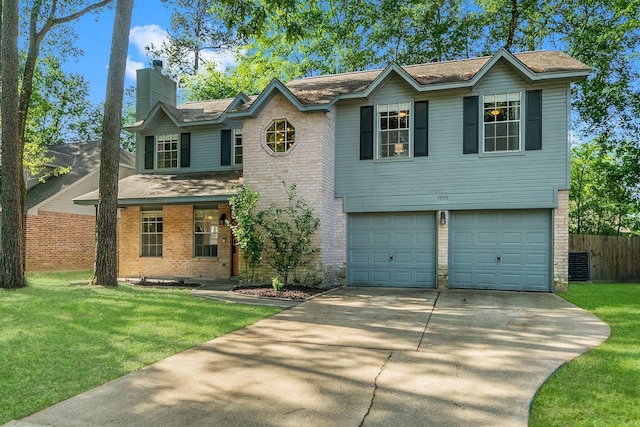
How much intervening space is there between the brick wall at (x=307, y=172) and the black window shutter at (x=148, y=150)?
536 centimetres

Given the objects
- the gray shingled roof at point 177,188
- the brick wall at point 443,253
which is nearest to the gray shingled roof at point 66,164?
the gray shingled roof at point 177,188

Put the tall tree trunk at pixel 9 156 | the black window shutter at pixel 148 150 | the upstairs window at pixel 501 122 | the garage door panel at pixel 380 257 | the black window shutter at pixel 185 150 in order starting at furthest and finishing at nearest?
1. the black window shutter at pixel 148 150
2. the black window shutter at pixel 185 150
3. the garage door panel at pixel 380 257
4. the upstairs window at pixel 501 122
5. the tall tree trunk at pixel 9 156

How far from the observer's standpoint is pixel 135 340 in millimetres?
6000

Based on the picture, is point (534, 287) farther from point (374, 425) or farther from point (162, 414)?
point (162, 414)

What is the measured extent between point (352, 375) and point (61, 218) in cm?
1945

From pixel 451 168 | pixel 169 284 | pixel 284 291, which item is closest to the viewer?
pixel 284 291

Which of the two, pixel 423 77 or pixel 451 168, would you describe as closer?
pixel 451 168

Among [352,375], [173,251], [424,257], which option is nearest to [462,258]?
[424,257]

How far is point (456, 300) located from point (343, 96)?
21.4 ft

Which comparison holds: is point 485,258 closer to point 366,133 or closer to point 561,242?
point 561,242

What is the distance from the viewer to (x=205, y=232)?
14680 mm

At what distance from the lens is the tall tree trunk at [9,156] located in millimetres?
10750

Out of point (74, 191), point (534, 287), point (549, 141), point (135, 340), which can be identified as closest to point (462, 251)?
point (534, 287)

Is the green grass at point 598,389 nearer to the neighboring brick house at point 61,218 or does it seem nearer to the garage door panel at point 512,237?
the garage door panel at point 512,237
